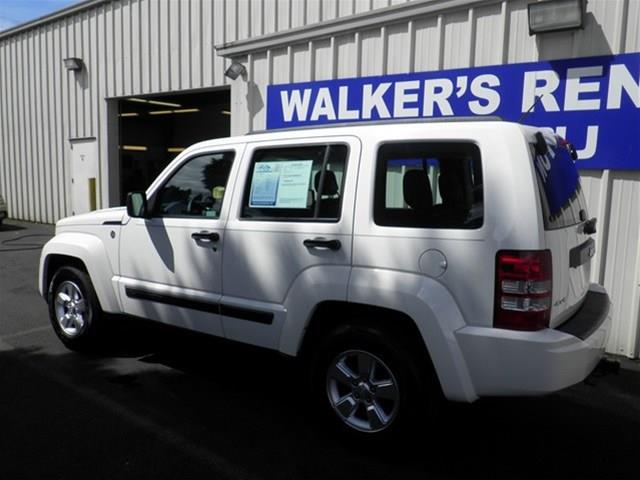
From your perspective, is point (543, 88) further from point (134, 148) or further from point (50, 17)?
point (134, 148)

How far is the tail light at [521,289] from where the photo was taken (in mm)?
2766

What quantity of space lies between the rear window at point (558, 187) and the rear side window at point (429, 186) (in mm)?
345

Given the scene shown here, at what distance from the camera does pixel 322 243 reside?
11.0 ft

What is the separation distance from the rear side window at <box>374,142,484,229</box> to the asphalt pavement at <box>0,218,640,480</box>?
116 cm

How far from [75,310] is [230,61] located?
6.14 m

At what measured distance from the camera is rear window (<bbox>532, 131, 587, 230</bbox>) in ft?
9.66

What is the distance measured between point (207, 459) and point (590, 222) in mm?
2850

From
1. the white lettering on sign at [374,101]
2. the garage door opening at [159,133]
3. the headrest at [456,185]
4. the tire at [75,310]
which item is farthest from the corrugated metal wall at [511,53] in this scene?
the garage door opening at [159,133]

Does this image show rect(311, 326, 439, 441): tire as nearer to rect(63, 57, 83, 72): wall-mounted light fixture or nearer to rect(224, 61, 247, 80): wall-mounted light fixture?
rect(224, 61, 247, 80): wall-mounted light fixture

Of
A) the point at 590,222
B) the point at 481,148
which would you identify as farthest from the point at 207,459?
the point at 590,222

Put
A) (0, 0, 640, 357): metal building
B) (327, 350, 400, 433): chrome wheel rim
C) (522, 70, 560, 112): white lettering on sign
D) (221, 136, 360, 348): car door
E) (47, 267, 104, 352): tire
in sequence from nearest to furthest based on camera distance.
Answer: (327, 350, 400, 433): chrome wheel rim → (221, 136, 360, 348): car door → (47, 267, 104, 352): tire → (0, 0, 640, 357): metal building → (522, 70, 560, 112): white lettering on sign

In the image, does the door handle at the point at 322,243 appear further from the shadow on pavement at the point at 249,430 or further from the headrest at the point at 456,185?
the shadow on pavement at the point at 249,430

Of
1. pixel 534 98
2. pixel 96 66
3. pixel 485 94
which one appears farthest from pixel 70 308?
pixel 96 66

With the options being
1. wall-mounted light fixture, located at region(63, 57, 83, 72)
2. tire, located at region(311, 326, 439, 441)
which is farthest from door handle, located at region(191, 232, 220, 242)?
wall-mounted light fixture, located at region(63, 57, 83, 72)
